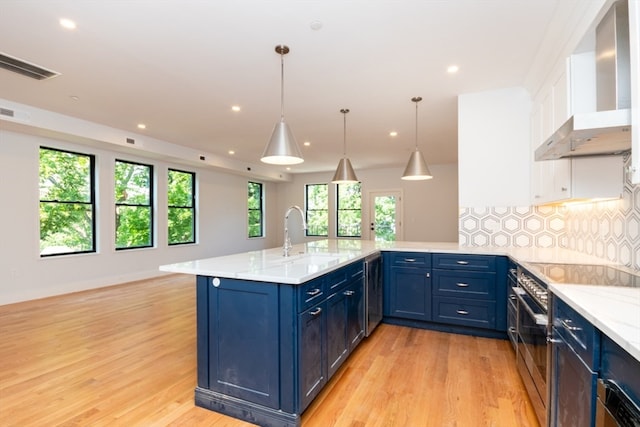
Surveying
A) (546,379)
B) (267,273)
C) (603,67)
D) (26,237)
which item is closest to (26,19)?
(267,273)

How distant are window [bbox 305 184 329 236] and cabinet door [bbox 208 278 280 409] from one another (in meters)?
8.19

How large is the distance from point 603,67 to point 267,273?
239cm

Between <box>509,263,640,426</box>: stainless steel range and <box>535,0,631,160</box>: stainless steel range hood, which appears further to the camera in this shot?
<box>509,263,640,426</box>: stainless steel range

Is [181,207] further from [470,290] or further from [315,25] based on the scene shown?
[470,290]

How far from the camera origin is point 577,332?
1.32 metres

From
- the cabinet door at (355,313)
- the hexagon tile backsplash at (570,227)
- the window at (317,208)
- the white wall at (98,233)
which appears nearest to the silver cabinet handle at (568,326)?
the hexagon tile backsplash at (570,227)

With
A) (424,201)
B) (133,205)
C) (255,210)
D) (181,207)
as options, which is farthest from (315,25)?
(255,210)

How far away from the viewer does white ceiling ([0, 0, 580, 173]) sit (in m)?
2.30

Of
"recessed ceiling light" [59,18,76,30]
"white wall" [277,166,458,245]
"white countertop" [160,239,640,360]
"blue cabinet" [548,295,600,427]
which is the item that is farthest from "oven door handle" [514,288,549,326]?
"white wall" [277,166,458,245]

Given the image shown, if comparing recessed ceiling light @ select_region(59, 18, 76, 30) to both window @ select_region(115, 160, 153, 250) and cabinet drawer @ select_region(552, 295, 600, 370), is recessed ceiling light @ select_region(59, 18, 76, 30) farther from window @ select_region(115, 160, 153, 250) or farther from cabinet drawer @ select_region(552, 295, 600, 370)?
window @ select_region(115, 160, 153, 250)

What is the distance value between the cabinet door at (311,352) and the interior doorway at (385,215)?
23.8ft

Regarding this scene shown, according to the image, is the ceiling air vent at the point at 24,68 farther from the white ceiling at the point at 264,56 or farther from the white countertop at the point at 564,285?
the white countertop at the point at 564,285

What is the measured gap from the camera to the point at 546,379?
1718 mm

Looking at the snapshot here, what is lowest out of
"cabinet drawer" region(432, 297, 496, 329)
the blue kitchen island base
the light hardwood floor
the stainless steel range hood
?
the light hardwood floor
